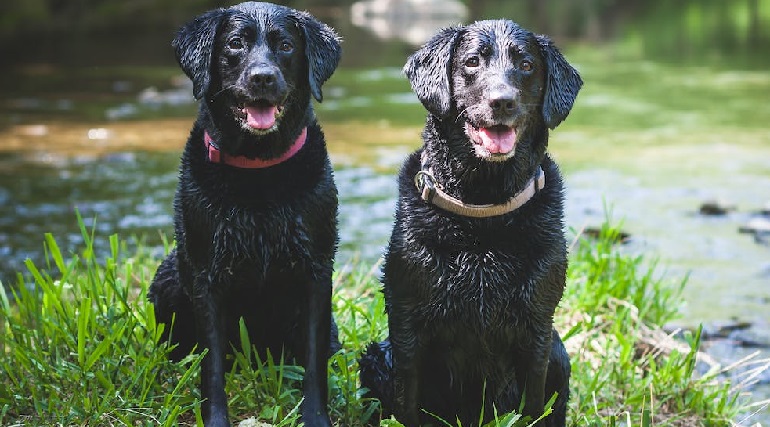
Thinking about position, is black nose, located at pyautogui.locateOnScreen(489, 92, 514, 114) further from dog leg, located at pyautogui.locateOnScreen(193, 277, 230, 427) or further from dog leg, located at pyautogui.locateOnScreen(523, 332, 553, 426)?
dog leg, located at pyautogui.locateOnScreen(193, 277, 230, 427)

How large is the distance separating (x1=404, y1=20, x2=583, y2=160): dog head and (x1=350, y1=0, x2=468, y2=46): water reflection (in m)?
28.4

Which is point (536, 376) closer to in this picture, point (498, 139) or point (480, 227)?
point (480, 227)

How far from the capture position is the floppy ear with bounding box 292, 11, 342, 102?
158 inches

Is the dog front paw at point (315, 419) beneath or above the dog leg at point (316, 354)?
beneath

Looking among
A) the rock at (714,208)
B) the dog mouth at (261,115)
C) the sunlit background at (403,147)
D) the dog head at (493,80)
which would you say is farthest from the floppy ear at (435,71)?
the rock at (714,208)

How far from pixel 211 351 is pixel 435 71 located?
4.76 feet

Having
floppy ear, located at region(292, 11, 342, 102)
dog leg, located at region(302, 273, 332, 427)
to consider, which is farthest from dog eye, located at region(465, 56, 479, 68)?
dog leg, located at region(302, 273, 332, 427)

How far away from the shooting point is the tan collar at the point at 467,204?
3.75 meters

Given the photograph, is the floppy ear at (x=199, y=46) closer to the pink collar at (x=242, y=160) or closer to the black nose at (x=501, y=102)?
the pink collar at (x=242, y=160)

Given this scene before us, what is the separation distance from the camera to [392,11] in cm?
3903

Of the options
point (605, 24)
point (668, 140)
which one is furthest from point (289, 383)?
point (605, 24)

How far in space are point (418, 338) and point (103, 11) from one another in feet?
96.8

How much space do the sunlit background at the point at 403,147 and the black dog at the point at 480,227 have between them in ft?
7.40

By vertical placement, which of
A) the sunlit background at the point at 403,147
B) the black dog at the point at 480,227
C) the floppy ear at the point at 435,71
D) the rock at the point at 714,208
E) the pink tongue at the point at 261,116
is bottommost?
the rock at the point at 714,208
